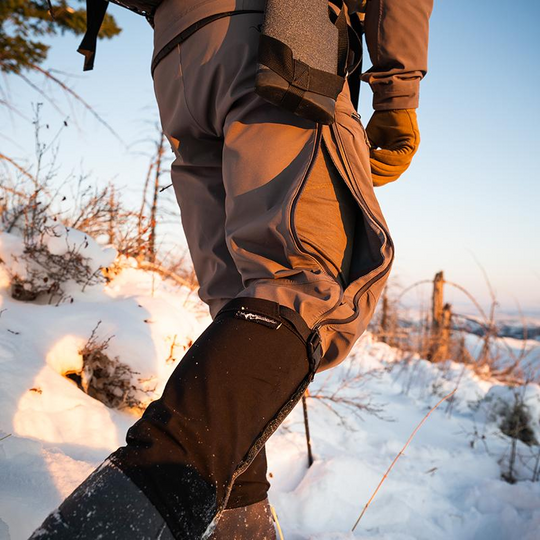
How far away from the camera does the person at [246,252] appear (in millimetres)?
561

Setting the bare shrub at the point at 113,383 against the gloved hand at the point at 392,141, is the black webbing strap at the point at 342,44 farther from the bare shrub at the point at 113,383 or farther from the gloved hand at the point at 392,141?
the bare shrub at the point at 113,383

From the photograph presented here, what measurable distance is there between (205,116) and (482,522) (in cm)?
188

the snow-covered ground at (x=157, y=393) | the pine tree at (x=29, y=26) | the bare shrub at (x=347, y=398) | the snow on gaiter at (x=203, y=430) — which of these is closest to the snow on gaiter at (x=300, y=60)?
the snow on gaiter at (x=203, y=430)

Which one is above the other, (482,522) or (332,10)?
(332,10)

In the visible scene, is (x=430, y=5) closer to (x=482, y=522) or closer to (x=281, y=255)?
(x=281, y=255)

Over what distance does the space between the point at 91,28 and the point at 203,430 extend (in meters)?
1.10

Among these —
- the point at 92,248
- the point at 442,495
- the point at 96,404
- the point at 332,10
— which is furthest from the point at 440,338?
the point at 332,10

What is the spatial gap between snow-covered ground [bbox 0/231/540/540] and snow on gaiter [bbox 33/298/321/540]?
13.4 inches

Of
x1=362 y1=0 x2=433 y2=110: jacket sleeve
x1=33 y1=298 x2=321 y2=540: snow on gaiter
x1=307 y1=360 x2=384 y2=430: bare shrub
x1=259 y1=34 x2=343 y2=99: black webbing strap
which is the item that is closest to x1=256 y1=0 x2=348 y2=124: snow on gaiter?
x1=259 y1=34 x2=343 y2=99: black webbing strap

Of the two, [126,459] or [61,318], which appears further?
[61,318]

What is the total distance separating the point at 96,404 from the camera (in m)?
1.73

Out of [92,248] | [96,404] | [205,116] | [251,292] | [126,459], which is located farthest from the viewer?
[92,248]

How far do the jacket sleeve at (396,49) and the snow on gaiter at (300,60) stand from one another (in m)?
0.21

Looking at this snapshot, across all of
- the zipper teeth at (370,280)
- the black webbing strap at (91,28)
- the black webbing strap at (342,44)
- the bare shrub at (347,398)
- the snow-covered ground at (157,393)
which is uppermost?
the black webbing strap at (91,28)
